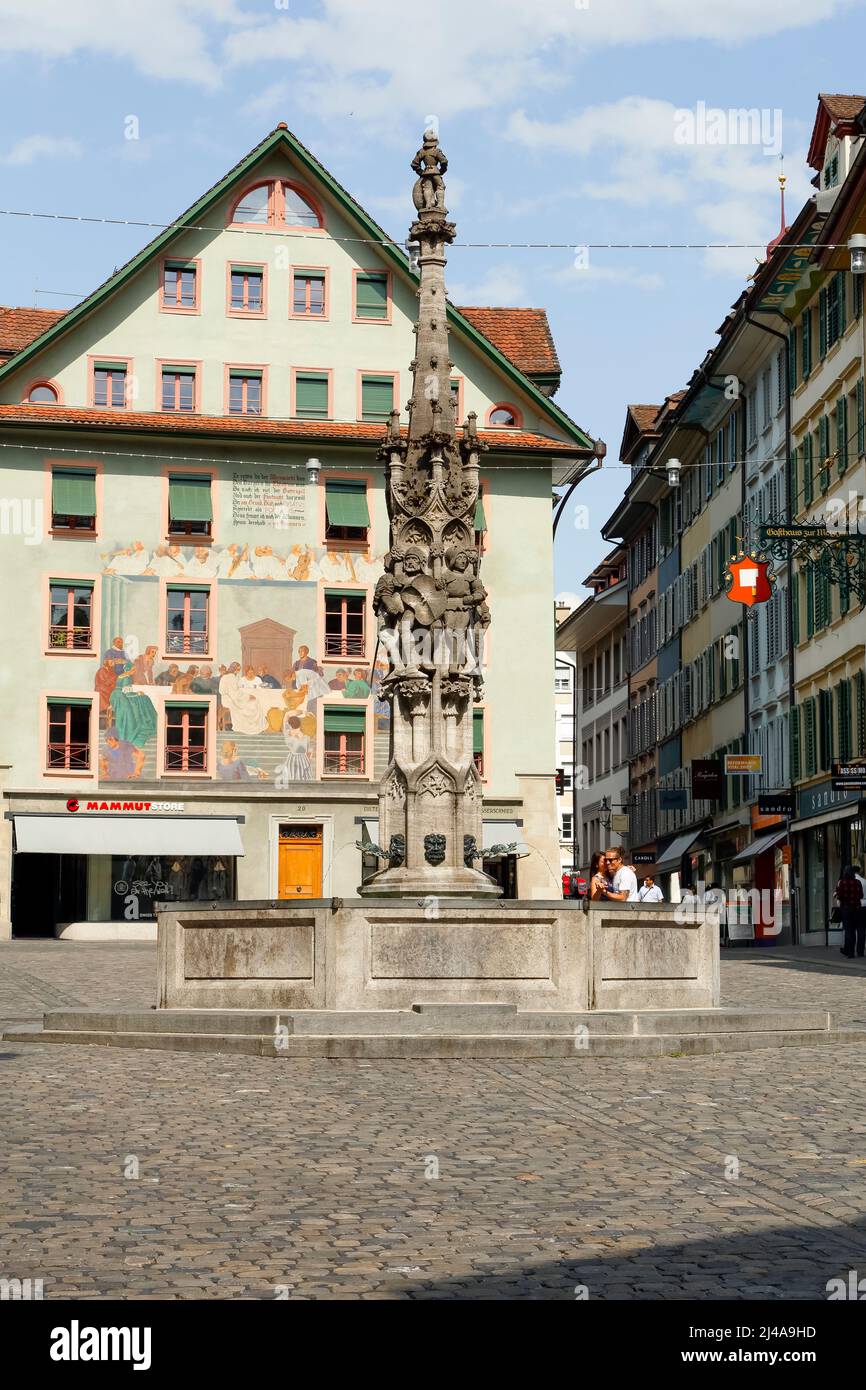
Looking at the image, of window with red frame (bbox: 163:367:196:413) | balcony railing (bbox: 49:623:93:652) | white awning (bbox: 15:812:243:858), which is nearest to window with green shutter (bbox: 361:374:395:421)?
window with red frame (bbox: 163:367:196:413)

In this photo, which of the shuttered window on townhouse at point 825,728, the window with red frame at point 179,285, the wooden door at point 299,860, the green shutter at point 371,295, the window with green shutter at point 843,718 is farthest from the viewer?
the green shutter at point 371,295

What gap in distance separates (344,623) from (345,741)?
2.78 metres

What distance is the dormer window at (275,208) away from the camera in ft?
163

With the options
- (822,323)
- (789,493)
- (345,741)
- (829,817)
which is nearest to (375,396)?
(345,741)

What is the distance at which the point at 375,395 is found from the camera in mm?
50625

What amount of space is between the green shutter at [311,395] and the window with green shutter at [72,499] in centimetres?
514

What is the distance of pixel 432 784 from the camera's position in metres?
19.7

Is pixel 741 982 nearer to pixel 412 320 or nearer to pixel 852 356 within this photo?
pixel 852 356

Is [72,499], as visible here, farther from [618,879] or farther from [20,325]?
[618,879]

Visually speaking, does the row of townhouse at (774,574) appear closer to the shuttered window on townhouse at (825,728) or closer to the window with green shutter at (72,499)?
the shuttered window on townhouse at (825,728)

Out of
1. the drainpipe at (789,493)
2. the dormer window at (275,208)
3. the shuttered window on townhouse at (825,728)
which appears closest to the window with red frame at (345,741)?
the drainpipe at (789,493)

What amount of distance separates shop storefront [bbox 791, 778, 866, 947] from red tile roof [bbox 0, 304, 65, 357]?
21.1 metres
